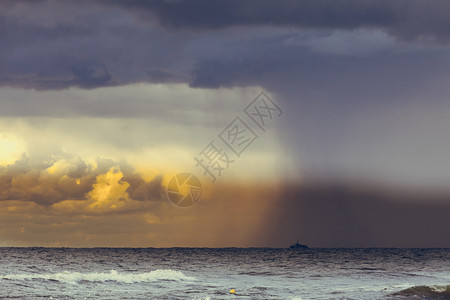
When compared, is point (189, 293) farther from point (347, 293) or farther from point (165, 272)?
point (165, 272)

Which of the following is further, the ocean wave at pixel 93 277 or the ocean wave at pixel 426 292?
the ocean wave at pixel 93 277

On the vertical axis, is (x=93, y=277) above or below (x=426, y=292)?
above

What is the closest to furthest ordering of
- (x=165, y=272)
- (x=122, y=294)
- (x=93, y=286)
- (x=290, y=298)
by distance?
(x=290, y=298), (x=122, y=294), (x=93, y=286), (x=165, y=272)

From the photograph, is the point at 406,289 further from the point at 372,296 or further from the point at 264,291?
the point at 264,291

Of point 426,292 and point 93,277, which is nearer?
point 426,292

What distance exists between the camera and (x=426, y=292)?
47500 mm

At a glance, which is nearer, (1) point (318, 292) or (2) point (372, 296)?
(2) point (372, 296)

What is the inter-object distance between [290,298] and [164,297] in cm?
959

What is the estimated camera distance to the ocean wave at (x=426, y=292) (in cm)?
4556

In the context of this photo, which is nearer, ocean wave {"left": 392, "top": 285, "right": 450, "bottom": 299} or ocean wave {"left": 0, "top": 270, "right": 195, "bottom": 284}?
ocean wave {"left": 392, "top": 285, "right": 450, "bottom": 299}

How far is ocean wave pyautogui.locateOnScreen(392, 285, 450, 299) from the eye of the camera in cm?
4556

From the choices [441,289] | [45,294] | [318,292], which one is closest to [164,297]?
[45,294]

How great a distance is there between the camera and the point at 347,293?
1886 inches

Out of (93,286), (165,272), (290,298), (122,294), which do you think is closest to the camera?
(290,298)
